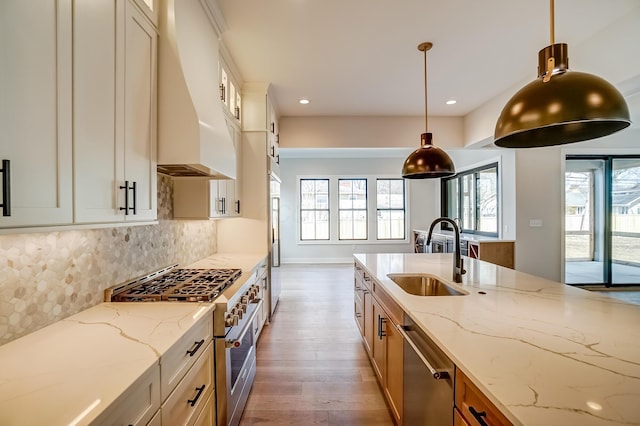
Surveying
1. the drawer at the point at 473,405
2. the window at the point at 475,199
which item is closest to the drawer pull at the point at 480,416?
the drawer at the point at 473,405

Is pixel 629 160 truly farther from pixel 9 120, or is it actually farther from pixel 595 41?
pixel 9 120

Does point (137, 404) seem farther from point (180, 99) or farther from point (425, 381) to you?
point (180, 99)

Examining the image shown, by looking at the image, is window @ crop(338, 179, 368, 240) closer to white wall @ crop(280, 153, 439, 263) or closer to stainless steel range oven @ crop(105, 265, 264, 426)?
white wall @ crop(280, 153, 439, 263)

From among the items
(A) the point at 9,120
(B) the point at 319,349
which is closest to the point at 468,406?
(A) the point at 9,120

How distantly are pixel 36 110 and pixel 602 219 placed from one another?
24.1 feet

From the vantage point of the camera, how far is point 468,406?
983 mm

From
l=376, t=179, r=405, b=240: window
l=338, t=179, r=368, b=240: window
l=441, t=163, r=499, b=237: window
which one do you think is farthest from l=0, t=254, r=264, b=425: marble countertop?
l=376, t=179, r=405, b=240: window

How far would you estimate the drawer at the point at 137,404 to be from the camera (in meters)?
0.82

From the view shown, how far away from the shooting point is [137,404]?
94 centimetres

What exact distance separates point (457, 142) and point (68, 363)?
5.29m

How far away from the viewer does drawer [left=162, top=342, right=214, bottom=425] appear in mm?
1167

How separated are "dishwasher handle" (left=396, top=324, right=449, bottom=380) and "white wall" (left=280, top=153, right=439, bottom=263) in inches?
242

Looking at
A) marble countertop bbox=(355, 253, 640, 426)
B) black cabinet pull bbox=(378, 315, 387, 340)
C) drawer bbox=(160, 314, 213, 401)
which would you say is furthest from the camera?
black cabinet pull bbox=(378, 315, 387, 340)

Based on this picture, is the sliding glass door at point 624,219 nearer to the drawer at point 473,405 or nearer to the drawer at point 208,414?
the drawer at point 473,405
